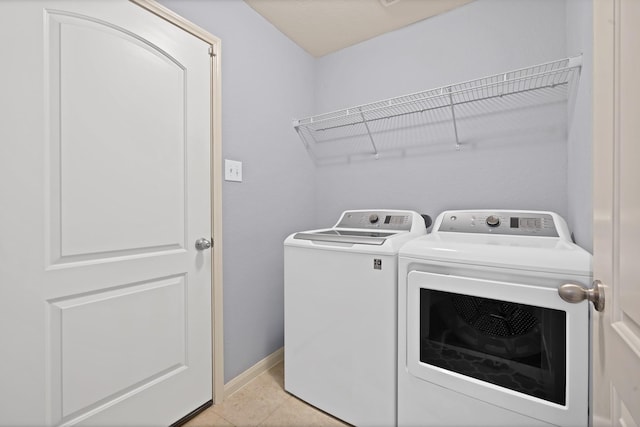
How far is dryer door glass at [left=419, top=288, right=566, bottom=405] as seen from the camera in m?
0.96

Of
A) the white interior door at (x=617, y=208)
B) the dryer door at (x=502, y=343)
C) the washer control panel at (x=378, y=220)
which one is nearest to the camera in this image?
the white interior door at (x=617, y=208)

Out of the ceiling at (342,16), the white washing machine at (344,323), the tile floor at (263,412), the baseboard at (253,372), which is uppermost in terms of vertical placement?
the ceiling at (342,16)

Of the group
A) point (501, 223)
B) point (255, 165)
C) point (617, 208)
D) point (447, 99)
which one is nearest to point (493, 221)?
point (501, 223)

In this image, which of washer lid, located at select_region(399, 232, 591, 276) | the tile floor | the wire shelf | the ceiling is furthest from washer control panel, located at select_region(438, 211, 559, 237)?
the ceiling

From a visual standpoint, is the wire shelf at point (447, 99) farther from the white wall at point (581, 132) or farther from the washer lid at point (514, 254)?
the washer lid at point (514, 254)

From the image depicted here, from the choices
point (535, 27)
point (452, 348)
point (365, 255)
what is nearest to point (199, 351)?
point (365, 255)

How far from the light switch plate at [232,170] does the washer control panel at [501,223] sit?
1.23 meters

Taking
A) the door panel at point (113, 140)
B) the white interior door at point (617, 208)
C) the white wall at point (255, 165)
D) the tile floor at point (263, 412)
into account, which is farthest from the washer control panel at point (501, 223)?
the door panel at point (113, 140)

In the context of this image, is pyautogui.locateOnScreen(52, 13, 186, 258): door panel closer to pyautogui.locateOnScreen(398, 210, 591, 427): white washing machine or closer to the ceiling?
the ceiling

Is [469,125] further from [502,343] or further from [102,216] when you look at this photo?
[102,216]

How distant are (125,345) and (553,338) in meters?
1.65

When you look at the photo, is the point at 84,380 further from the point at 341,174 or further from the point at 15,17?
the point at 341,174

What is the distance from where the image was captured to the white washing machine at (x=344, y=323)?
1.27 meters

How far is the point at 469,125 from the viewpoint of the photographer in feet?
5.75
